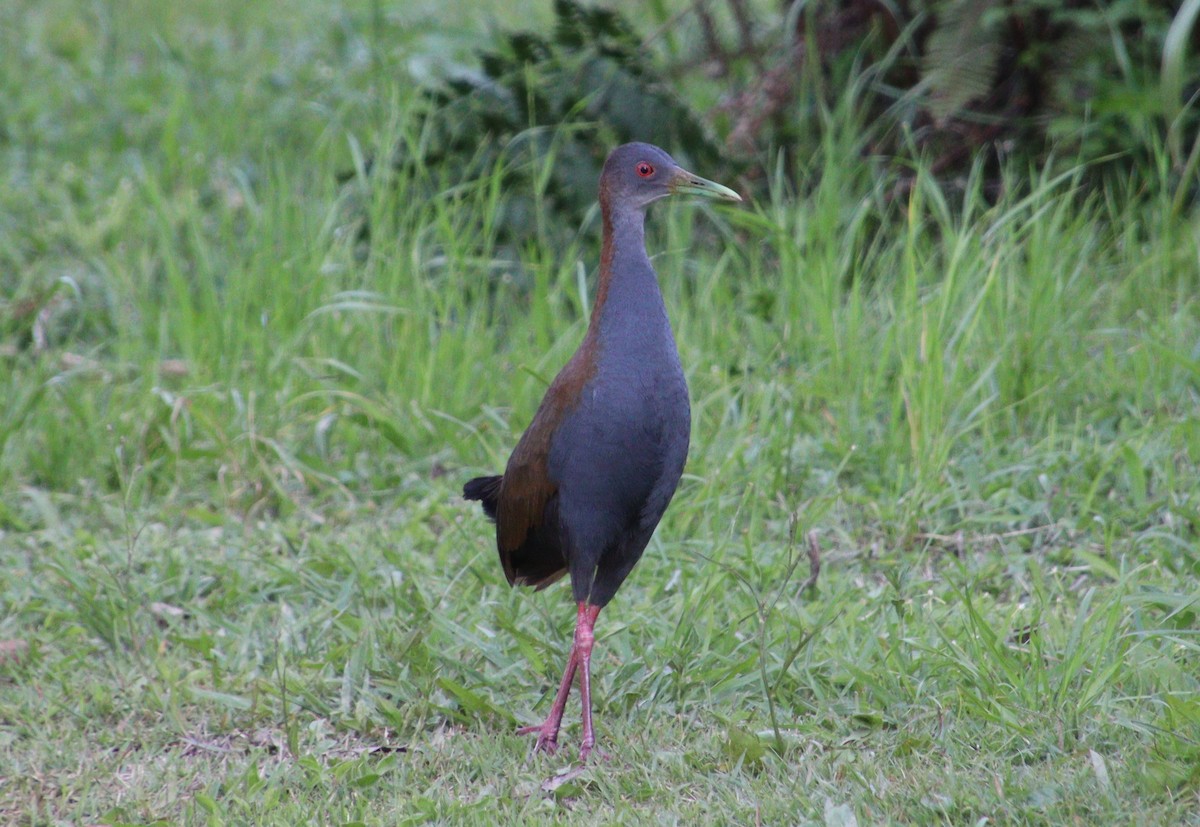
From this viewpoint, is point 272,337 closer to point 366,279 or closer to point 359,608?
point 366,279

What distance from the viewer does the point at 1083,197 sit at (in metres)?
6.03

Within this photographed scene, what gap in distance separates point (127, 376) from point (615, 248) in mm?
2872

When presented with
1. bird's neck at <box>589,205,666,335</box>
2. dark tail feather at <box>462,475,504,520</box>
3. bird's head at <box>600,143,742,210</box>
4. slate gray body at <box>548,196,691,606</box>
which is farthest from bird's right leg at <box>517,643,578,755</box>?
bird's head at <box>600,143,742,210</box>

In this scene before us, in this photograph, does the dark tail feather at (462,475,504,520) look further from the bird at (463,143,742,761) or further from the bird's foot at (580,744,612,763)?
the bird's foot at (580,744,612,763)

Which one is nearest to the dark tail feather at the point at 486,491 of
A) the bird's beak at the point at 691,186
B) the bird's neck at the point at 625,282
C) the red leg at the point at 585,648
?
the red leg at the point at 585,648

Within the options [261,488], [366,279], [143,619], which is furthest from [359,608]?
[366,279]

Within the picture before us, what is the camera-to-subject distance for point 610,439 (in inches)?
126

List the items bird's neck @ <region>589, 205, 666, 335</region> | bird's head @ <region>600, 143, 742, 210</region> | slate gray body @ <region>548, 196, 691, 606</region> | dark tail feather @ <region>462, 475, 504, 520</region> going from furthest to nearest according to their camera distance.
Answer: dark tail feather @ <region>462, 475, 504, 520</region> → bird's head @ <region>600, 143, 742, 210</region> → bird's neck @ <region>589, 205, 666, 335</region> → slate gray body @ <region>548, 196, 691, 606</region>

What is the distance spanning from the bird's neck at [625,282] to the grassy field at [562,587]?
68 cm

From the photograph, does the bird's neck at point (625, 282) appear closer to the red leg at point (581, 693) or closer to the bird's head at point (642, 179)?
the bird's head at point (642, 179)

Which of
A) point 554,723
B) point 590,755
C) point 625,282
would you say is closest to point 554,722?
point 554,723

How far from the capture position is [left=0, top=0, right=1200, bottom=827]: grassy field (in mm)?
3209

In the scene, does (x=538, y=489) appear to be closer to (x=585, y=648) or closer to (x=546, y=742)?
(x=585, y=648)

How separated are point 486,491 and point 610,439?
69cm
